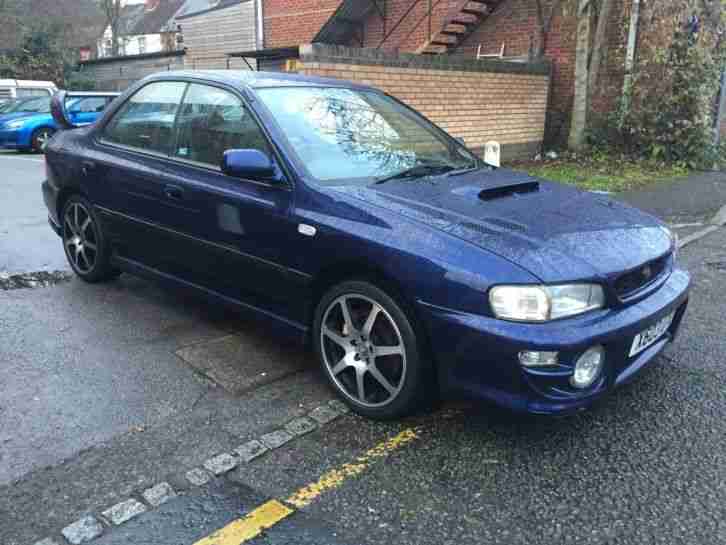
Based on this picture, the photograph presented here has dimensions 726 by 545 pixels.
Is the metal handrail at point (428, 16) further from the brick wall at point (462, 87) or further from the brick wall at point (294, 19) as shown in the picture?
the brick wall at point (462, 87)

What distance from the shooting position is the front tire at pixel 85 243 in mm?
4816

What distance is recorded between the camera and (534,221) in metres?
3.08

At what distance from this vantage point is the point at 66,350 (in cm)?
394

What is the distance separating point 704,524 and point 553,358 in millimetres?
816

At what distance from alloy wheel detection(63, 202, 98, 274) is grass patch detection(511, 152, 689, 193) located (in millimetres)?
6879

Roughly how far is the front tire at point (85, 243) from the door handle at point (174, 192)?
1039 millimetres

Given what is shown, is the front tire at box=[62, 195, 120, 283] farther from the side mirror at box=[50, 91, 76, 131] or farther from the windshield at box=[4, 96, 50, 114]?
the windshield at box=[4, 96, 50, 114]

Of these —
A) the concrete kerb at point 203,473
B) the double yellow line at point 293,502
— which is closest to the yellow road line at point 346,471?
the double yellow line at point 293,502

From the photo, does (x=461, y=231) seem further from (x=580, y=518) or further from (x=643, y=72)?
(x=643, y=72)

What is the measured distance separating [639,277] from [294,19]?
55.9ft

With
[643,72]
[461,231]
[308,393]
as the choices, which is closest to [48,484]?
[308,393]

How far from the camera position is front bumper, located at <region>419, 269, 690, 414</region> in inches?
103

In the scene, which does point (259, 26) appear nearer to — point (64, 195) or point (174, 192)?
point (64, 195)

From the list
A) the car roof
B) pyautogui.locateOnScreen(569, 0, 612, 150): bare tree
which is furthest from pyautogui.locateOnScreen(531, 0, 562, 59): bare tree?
the car roof
